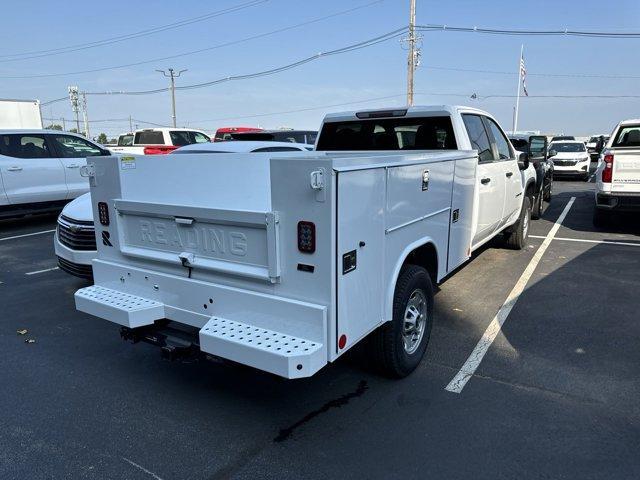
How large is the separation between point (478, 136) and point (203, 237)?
3525mm

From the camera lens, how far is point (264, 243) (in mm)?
2803

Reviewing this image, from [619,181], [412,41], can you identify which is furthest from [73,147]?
[412,41]

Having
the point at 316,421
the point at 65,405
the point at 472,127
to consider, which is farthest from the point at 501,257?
the point at 65,405

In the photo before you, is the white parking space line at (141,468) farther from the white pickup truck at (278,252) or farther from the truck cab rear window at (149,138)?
the truck cab rear window at (149,138)

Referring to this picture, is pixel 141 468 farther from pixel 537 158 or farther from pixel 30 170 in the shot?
pixel 30 170

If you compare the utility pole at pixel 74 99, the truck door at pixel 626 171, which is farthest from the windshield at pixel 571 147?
the utility pole at pixel 74 99

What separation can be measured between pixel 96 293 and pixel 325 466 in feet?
6.61

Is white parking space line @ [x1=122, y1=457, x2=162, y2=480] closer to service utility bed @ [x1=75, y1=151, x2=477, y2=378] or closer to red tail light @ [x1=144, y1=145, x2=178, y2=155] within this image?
service utility bed @ [x1=75, y1=151, x2=477, y2=378]

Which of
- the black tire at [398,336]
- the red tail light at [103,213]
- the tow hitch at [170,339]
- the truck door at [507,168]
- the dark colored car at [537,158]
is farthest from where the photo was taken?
the dark colored car at [537,158]

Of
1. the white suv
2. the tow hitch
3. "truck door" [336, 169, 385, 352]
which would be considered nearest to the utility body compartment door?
"truck door" [336, 169, 385, 352]

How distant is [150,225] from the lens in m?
3.38

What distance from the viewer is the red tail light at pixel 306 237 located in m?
2.61

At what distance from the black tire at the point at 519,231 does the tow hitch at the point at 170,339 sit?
5.65 metres

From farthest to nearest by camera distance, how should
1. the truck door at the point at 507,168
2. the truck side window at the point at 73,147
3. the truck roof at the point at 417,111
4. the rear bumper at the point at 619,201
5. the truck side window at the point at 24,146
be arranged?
the truck side window at the point at 73,147 < the truck side window at the point at 24,146 < the rear bumper at the point at 619,201 < the truck door at the point at 507,168 < the truck roof at the point at 417,111
